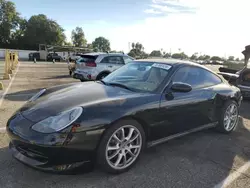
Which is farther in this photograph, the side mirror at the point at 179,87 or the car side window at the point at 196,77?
the car side window at the point at 196,77

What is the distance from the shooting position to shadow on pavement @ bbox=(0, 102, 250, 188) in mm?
2775

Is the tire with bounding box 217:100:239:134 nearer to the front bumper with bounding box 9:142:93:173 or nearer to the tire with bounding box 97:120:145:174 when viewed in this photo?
the tire with bounding box 97:120:145:174

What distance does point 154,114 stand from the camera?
325 cm

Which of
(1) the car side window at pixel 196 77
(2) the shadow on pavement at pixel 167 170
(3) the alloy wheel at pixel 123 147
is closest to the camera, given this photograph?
(2) the shadow on pavement at pixel 167 170

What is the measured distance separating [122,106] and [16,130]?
50.5 inches

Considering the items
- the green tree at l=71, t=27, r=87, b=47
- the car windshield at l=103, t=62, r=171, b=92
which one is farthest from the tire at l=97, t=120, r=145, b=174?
the green tree at l=71, t=27, r=87, b=47

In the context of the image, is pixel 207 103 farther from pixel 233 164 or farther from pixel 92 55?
pixel 92 55

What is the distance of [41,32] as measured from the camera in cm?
6450

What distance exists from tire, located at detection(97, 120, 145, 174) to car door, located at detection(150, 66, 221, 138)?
38 centimetres

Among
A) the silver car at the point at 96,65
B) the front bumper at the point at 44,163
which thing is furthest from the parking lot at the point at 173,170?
the silver car at the point at 96,65

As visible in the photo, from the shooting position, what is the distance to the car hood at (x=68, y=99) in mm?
2863

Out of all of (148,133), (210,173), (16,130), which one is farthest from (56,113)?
(210,173)

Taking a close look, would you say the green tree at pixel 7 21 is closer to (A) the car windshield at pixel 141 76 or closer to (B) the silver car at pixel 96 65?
(B) the silver car at pixel 96 65

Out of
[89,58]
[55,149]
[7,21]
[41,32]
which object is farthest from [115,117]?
[7,21]
